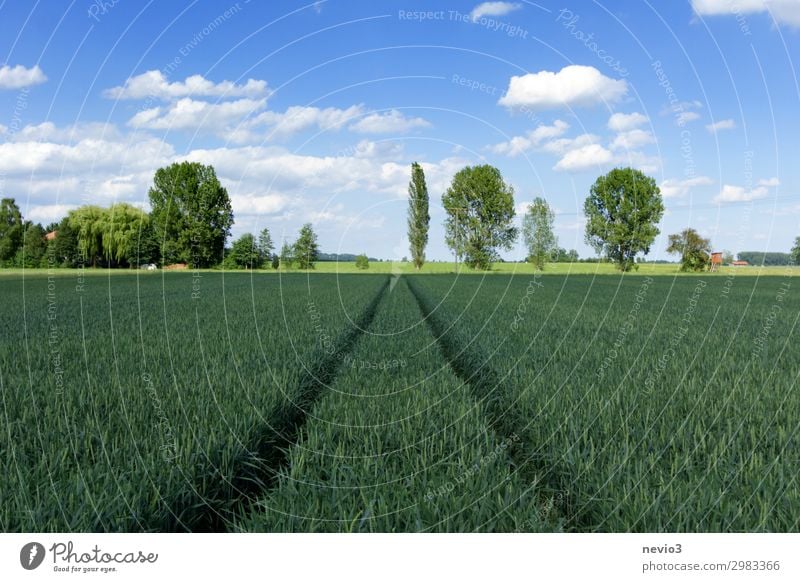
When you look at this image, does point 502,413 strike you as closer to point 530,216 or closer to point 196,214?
point 530,216

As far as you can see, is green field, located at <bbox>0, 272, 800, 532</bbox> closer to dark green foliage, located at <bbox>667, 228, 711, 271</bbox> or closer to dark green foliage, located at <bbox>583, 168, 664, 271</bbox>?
dark green foliage, located at <bbox>583, 168, 664, 271</bbox>

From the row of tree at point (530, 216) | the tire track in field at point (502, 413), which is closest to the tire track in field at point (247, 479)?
the tire track in field at point (502, 413)

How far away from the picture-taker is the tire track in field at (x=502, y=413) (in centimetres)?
461

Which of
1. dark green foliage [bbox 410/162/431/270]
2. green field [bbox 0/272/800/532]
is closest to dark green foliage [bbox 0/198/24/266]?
green field [bbox 0/272/800/532]

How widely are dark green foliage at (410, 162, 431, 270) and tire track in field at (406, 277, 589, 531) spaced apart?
99.9ft

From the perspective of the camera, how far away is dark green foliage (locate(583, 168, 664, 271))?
19.1m

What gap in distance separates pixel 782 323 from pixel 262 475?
16.7 metres

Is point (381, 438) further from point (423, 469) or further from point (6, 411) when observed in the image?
point (6, 411)

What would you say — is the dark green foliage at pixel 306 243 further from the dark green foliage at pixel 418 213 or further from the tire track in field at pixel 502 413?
the tire track in field at pixel 502 413

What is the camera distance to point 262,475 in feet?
18.4

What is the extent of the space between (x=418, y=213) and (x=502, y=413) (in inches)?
1480

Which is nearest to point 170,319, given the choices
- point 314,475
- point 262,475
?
point 262,475

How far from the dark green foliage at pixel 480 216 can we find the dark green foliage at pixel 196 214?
505 inches

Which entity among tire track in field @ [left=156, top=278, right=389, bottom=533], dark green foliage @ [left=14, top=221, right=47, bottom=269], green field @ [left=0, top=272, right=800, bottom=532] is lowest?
tire track in field @ [left=156, top=278, right=389, bottom=533]
